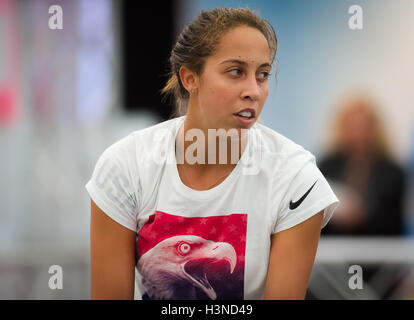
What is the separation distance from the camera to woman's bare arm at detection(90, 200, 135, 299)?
1.23m

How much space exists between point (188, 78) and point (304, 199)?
0.44 meters

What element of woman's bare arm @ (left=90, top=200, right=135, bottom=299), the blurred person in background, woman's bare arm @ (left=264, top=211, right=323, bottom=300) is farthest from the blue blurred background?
woman's bare arm @ (left=90, top=200, right=135, bottom=299)

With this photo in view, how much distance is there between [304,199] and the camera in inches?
47.0

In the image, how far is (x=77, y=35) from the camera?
2445 millimetres

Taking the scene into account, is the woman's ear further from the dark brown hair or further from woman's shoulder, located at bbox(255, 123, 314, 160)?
woman's shoulder, located at bbox(255, 123, 314, 160)

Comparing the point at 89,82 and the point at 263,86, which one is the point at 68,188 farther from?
the point at 263,86

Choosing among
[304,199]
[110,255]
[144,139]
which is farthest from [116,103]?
[304,199]

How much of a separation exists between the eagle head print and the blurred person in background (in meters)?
0.83

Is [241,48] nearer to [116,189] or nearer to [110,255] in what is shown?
[116,189]

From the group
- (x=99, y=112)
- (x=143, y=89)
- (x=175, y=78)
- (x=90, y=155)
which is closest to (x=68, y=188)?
(x=90, y=155)

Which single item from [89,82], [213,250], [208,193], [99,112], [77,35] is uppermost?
[77,35]

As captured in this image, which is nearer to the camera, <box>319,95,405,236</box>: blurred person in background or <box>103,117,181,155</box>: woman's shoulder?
<box>103,117,181,155</box>: woman's shoulder

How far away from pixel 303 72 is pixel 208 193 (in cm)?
104

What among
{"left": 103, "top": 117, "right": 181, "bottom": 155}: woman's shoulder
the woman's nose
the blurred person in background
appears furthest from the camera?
the blurred person in background
